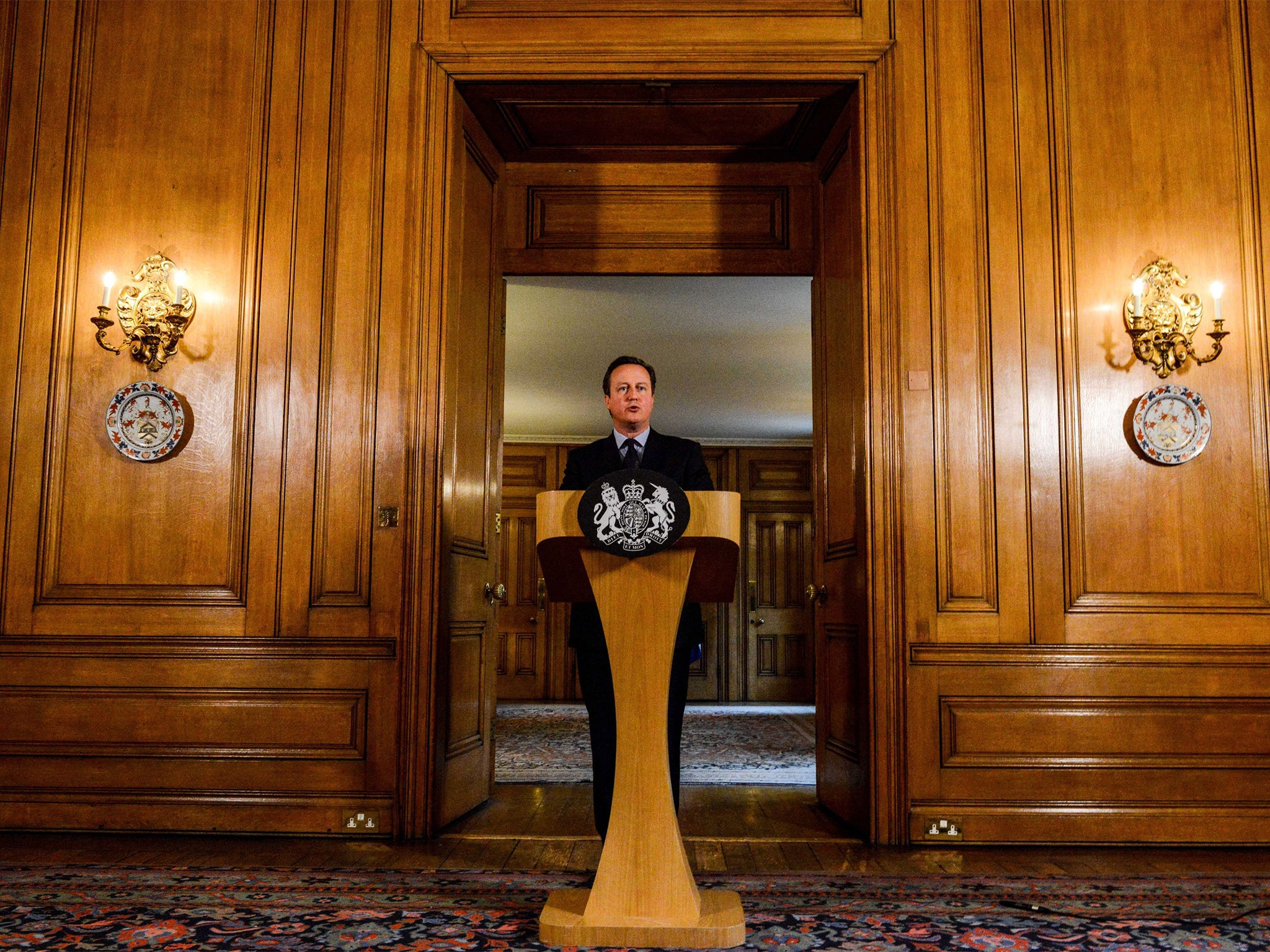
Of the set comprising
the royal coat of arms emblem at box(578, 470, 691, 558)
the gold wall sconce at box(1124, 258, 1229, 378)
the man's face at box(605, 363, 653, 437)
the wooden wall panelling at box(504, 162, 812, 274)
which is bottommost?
the royal coat of arms emblem at box(578, 470, 691, 558)

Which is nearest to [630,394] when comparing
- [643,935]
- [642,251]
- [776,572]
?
[643,935]

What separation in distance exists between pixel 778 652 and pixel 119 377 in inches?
377

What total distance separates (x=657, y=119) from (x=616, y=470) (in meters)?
2.08

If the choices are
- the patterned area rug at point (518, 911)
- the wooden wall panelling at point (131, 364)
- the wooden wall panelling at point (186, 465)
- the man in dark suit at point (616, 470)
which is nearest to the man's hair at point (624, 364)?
the man in dark suit at point (616, 470)

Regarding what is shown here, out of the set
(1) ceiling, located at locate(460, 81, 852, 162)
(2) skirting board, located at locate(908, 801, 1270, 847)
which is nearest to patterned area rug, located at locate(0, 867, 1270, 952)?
(2) skirting board, located at locate(908, 801, 1270, 847)

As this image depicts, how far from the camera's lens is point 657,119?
4.39m

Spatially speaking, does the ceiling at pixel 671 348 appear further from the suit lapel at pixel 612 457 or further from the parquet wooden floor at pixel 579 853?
the parquet wooden floor at pixel 579 853

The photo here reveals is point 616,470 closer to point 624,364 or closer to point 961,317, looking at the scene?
point 624,364

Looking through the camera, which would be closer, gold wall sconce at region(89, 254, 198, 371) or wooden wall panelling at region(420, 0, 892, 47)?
gold wall sconce at region(89, 254, 198, 371)

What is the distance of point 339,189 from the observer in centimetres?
394

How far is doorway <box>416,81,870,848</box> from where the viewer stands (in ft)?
12.9

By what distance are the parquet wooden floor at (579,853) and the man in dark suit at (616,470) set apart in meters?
0.46

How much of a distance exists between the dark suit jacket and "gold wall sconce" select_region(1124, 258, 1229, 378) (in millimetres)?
1900

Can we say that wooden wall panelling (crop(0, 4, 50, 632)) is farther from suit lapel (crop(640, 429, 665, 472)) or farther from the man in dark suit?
suit lapel (crop(640, 429, 665, 472))
